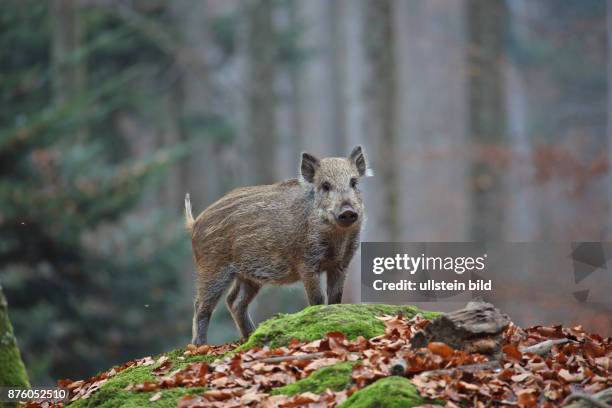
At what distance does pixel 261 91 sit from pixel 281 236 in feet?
43.8

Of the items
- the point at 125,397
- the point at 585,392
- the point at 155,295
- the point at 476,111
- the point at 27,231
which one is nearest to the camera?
the point at 585,392

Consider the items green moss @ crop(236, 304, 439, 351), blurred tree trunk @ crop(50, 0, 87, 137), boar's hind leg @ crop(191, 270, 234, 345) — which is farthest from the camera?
blurred tree trunk @ crop(50, 0, 87, 137)

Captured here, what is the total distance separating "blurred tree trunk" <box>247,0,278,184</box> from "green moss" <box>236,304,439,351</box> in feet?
43.0

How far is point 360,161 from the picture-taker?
7.98 metres

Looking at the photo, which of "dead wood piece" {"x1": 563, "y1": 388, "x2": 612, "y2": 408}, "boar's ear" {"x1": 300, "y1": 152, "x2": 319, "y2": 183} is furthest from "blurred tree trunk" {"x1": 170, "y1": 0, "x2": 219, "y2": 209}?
"dead wood piece" {"x1": 563, "y1": 388, "x2": 612, "y2": 408}

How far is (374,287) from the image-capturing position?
7.72m

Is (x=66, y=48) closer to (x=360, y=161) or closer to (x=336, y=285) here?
(x=360, y=161)

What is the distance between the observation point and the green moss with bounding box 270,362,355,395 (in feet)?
19.7

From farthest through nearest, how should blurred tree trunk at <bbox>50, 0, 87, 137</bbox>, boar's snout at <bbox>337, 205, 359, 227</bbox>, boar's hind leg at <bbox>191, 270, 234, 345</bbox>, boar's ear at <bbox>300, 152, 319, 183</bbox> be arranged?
blurred tree trunk at <bbox>50, 0, 87, 137</bbox>, boar's hind leg at <bbox>191, 270, 234, 345</bbox>, boar's ear at <bbox>300, 152, 319, 183</bbox>, boar's snout at <bbox>337, 205, 359, 227</bbox>

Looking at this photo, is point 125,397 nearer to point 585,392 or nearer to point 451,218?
point 585,392

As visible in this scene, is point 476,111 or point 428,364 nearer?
point 428,364

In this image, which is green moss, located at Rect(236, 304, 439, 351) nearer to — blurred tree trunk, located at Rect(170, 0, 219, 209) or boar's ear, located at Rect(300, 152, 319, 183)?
boar's ear, located at Rect(300, 152, 319, 183)

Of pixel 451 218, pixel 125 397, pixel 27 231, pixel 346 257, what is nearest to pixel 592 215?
pixel 451 218

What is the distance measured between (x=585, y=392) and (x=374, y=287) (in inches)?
91.0
